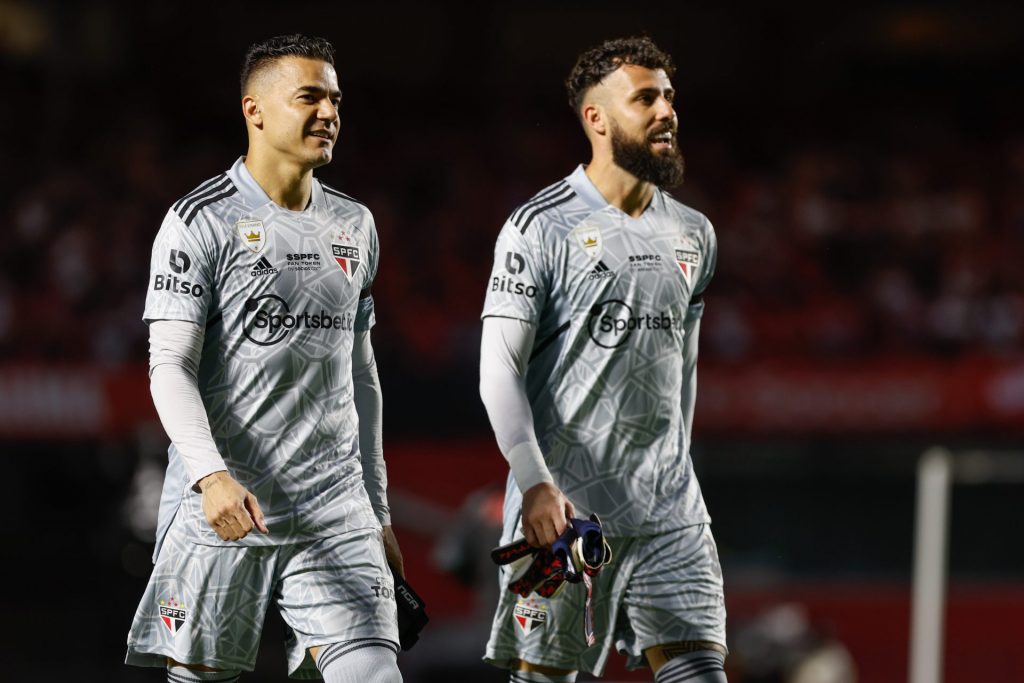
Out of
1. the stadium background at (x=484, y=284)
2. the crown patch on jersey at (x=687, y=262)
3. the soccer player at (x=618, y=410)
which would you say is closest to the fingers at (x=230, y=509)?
the soccer player at (x=618, y=410)

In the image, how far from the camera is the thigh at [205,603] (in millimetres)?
4133

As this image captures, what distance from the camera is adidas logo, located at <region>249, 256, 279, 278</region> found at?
4.08m

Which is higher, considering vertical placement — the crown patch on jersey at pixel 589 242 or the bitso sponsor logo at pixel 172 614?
the crown patch on jersey at pixel 589 242

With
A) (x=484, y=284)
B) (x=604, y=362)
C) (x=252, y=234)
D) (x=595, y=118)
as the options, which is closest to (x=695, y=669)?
(x=604, y=362)

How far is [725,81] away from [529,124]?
2.97 meters

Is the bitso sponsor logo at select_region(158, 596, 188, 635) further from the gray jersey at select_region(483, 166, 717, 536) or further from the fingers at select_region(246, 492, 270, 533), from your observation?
the gray jersey at select_region(483, 166, 717, 536)

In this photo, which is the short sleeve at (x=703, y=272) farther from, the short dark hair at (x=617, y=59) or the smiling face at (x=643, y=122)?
the short dark hair at (x=617, y=59)

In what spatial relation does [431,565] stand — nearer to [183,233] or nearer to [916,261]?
[916,261]

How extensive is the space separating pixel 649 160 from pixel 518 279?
465 mm

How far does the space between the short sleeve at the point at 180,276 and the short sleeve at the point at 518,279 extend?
0.70 metres

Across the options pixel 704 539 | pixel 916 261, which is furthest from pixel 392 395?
pixel 704 539

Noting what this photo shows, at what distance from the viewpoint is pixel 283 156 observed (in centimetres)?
418

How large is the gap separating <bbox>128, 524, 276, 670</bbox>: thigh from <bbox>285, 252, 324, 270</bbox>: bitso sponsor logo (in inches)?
26.9

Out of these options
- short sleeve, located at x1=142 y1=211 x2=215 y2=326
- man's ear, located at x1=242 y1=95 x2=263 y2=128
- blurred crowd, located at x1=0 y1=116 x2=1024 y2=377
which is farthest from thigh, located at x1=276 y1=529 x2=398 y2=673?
blurred crowd, located at x1=0 y1=116 x2=1024 y2=377
